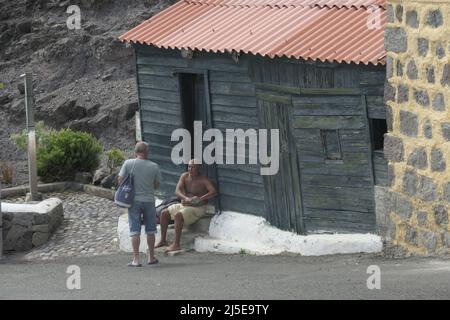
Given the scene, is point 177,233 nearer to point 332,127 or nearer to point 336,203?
point 336,203

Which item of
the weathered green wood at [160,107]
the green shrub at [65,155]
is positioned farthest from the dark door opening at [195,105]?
the green shrub at [65,155]

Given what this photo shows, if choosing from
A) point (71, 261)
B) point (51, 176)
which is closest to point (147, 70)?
point (71, 261)

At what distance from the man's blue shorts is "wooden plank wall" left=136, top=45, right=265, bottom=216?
198 cm

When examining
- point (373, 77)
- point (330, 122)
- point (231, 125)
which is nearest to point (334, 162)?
point (330, 122)

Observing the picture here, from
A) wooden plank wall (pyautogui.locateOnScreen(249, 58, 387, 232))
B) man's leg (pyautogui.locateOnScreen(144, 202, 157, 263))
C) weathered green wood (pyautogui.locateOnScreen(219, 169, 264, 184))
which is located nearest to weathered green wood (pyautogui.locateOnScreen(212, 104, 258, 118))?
wooden plank wall (pyautogui.locateOnScreen(249, 58, 387, 232))

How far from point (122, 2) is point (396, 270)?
57.2 ft

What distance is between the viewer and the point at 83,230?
20.0 metres

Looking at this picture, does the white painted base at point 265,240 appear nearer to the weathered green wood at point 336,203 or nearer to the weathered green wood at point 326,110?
the weathered green wood at point 336,203

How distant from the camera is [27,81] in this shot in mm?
20703

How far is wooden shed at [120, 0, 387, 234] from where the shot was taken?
15.5 metres

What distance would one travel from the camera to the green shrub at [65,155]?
23172 millimetres

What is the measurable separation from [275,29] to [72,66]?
42.7 feet

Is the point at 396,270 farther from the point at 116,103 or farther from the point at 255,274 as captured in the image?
the point at 116,103

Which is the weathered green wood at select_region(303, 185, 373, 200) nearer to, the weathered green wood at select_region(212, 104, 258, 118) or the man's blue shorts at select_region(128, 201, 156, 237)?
the weathered green wood at select_region(212, 104, 258, 118)
